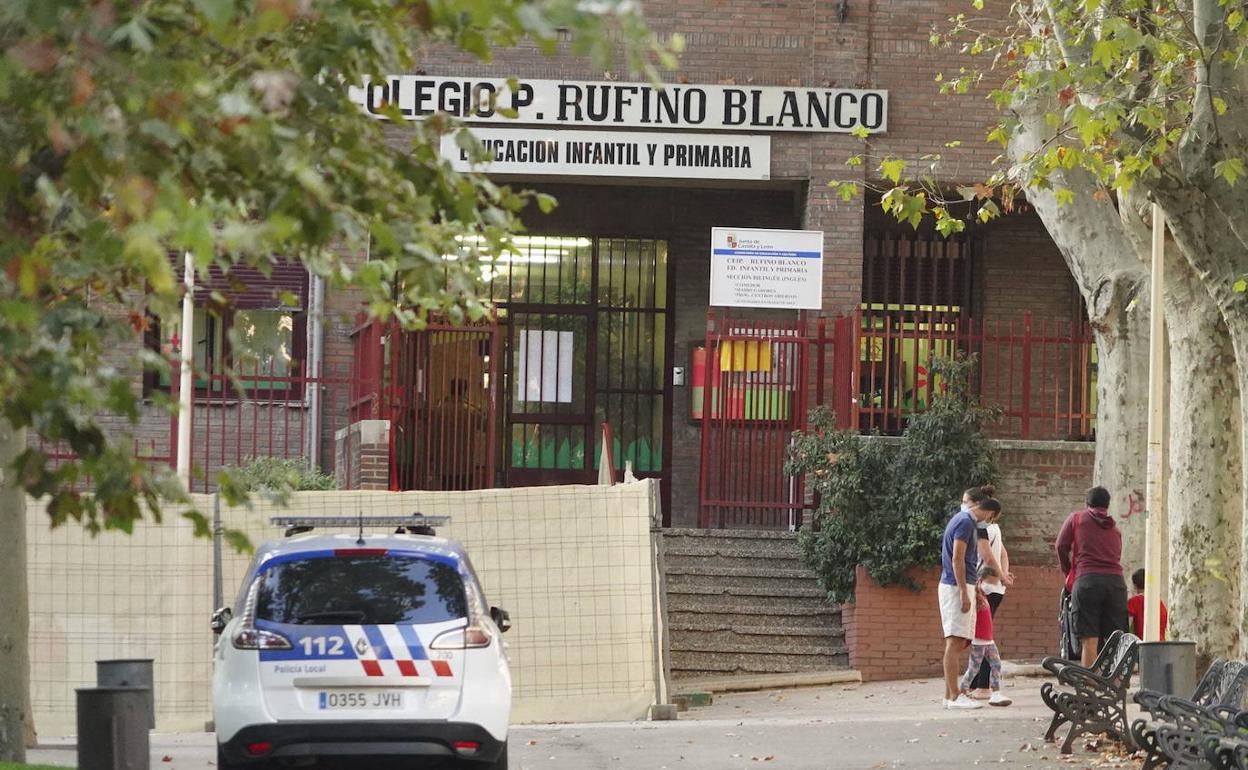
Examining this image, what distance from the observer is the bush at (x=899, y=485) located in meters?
18.4

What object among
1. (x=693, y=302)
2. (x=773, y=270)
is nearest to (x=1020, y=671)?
(x=773, y=270)

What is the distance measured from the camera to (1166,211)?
39.6ft

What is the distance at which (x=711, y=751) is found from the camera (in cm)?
1302

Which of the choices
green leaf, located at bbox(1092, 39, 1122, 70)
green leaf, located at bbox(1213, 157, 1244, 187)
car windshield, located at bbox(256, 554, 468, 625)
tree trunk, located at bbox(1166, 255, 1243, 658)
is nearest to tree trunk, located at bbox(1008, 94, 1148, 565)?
tree trunk, located at bbox(1166, 255, 1243, 658)

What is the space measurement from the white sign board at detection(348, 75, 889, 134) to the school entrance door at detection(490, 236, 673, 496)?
7.93 feet

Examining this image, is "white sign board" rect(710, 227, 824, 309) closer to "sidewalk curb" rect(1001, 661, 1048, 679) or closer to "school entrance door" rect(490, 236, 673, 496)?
"school entrance door" rect(490, 236, 673, 496)

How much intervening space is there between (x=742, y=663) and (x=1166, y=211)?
293 inches

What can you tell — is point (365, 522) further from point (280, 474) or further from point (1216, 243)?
point (280, 474)

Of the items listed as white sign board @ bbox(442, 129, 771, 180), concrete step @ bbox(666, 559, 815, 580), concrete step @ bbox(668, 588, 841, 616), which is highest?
white sign board @ bbox(442, 129, 771, 180)

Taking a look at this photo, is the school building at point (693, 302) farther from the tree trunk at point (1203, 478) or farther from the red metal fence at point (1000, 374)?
the tree trunk at point (1203, 478)

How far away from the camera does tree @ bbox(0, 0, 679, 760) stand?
4.93m

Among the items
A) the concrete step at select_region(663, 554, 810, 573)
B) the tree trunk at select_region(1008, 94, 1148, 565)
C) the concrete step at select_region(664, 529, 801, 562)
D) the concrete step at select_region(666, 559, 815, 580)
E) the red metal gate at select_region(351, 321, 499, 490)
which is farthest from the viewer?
the red metal gate at select_region(351, 321, 499, 490)

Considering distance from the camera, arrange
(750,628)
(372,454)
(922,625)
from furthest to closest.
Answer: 1. (372,454)
2. (750,628)
3. (922,625)

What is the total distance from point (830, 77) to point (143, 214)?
17.9 metres
